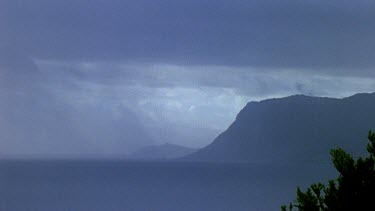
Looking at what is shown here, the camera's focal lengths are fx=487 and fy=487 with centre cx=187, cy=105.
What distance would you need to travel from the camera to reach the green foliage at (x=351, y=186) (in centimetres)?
888

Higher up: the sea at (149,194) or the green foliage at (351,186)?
the green foliage at (351,186)

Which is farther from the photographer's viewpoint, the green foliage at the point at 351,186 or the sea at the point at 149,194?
the sea at the point at 149,194

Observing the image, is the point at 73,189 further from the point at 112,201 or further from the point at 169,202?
the point at 169,202

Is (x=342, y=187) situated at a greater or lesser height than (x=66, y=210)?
greater

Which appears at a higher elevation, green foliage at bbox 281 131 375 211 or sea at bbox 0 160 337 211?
green foliage at bbox 281 131 375 211

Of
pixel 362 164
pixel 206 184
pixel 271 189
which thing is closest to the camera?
pixel 362 164

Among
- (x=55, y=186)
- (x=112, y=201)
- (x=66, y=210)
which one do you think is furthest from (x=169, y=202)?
(x=55, y=186)

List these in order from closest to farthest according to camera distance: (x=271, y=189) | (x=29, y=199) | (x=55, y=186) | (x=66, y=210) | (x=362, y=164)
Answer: (x=362, y=164) < (x=66, y=210) < (x=29, y=199) < (x=271, y=189) < (x=55, y=186)

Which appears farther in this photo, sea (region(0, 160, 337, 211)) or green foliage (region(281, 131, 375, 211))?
sea (region(0, 160, 337, 211))

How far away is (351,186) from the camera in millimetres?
9031

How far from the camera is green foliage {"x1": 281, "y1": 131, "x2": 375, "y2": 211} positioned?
350 inches

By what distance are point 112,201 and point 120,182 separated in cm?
5511

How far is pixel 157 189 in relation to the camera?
167375 millimetres

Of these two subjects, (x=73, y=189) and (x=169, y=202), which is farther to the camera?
(x=73, y=189)
